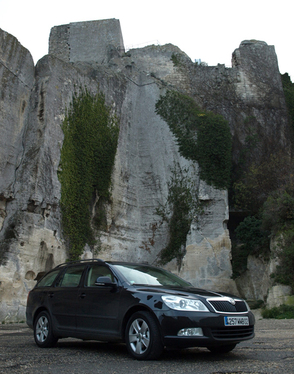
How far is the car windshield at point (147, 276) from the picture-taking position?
18.0 ft

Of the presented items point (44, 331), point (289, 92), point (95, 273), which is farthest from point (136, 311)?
point (289, 92)

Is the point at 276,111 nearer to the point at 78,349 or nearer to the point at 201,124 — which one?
the point at 201,124

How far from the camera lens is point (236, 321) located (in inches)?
190

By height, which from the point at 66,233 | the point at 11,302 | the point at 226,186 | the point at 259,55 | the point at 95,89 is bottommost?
the point at 11,302

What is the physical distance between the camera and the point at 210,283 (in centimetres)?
1789

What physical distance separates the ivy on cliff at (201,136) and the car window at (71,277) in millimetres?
14015

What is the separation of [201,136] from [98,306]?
15922 mm

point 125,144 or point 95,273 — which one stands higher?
point 125,144

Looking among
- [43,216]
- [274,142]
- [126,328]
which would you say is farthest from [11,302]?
[274,142]

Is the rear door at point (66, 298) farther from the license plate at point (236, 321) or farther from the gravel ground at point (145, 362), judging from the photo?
the license plate at point (236, 321)

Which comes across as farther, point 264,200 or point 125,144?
point 125,144

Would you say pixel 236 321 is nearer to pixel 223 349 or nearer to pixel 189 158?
pixel 223 349

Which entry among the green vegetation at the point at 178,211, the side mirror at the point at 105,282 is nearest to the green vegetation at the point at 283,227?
the green vegetation at the point at 178,211

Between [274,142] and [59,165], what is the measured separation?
13.4 meters
